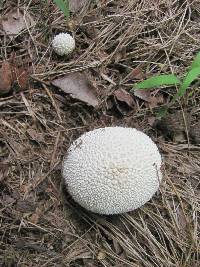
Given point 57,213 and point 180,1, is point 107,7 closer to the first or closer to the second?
point 180,1

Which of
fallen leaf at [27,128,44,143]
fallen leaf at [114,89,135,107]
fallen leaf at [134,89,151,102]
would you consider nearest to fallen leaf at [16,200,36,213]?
fallen leaf at [27,128,44,143]

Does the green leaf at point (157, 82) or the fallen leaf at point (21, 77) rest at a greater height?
the fallen leaf at point (21, 77)

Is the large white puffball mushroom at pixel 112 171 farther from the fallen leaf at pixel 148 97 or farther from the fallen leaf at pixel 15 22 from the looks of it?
the fallen leaf at pixel 15 22

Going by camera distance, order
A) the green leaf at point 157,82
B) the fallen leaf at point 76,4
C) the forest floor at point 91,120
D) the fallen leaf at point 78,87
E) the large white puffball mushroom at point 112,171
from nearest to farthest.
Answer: the large white puffball mushroom at point 112,171, the forest floor at point 91,120, the green leaf at point 157,82, the fallen leaf at point 78,87, the fallen leaf at point 76,4

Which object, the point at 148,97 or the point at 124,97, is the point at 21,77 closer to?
the point at 124,97

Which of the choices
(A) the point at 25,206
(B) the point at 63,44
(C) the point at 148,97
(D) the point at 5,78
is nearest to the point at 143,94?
(C) the point at 148,97

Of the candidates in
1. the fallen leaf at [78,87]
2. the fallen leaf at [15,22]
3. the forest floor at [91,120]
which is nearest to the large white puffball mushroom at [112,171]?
the forest floor at [91,120]
